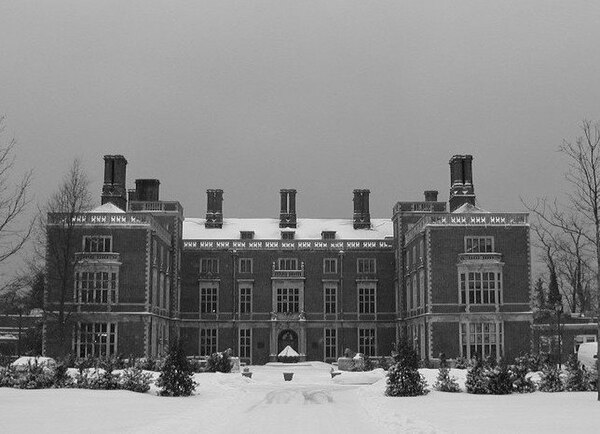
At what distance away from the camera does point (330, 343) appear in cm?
6262

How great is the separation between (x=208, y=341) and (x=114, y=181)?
615 inches

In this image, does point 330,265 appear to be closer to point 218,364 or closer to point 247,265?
point 247,265

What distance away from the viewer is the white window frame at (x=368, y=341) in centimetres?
6269

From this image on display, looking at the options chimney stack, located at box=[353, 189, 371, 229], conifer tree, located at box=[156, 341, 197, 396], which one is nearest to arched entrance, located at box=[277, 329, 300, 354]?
chimney stack, located at box=[353, 189, 371, 229]

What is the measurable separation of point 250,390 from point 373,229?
123 feet

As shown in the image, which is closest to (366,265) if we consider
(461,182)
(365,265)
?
(365,265)

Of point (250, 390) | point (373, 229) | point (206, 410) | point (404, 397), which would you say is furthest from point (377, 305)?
point (206, 410)

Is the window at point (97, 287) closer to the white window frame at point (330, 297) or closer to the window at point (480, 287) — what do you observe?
the white window frame at point (330, 297)

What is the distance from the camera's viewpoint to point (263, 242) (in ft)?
208

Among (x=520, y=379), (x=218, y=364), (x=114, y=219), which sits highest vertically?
(x=114, y=219)

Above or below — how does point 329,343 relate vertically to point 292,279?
below

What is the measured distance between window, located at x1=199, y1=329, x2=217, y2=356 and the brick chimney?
21.6m

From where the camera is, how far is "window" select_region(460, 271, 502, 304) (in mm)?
48969

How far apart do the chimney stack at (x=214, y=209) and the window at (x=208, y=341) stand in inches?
394
